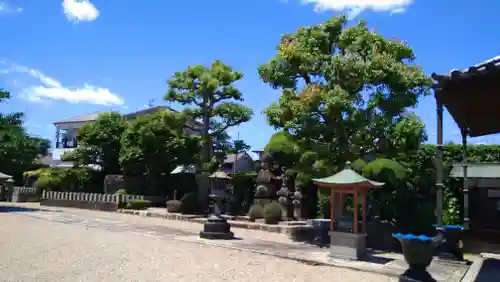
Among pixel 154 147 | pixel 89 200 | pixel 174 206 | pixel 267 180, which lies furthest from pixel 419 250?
pixel 89 200

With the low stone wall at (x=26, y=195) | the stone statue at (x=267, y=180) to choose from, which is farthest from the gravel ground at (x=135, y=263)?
the low stone wall at (x=26, y=195)

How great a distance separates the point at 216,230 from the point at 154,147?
1480cm

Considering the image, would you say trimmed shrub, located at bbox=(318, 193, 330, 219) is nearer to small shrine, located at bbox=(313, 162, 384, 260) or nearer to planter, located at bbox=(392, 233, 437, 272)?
small shrine, located at bbox=(313, 162, 384, 260)

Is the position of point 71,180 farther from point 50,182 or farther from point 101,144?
point 101,144

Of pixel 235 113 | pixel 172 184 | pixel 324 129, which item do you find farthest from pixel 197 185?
pixel 324 129

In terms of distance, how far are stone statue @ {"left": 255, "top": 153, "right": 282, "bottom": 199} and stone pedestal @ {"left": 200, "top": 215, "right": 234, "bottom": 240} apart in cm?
711

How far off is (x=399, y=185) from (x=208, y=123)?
14.9 meters

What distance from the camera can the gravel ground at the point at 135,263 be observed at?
824 cm

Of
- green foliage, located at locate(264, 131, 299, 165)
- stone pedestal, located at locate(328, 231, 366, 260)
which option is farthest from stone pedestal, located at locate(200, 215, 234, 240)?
stone pedestal, located at locate(328, 231, 366, 260)

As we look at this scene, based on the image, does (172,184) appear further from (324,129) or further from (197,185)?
(324,129)

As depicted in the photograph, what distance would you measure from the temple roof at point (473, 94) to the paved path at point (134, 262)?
370cm

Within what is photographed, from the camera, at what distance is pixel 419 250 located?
7.66 m

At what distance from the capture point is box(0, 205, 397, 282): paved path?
8.25 meters

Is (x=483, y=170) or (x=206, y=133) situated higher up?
(x=206, y=133)
